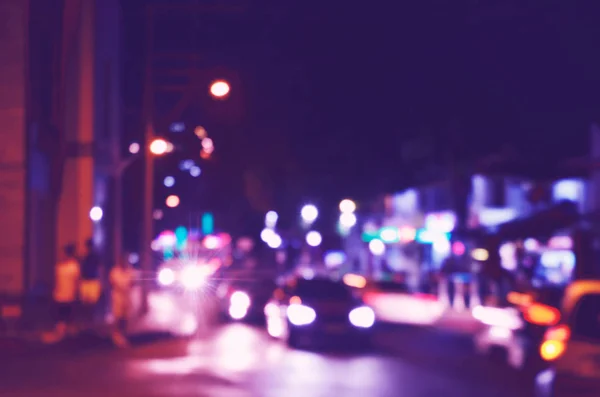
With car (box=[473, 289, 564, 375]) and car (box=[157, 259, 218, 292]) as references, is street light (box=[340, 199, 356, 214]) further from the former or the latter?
car (box=[473, 289, 564, 375])

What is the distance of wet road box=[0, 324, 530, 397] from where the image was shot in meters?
13.3

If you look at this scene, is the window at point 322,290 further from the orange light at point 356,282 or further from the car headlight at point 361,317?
the orange light at point 356,282

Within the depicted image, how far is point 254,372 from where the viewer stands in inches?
601

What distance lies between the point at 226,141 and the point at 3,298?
18279mm

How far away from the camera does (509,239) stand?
31047 millimetres

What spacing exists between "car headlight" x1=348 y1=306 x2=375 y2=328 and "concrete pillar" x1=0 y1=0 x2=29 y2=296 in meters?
8.45

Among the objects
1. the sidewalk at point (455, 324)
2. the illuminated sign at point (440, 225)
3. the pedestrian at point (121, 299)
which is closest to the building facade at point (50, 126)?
the pedestrian at point (121, 299)

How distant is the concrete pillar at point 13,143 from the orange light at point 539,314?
12.8 metres

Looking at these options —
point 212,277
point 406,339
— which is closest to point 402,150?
point 212,277

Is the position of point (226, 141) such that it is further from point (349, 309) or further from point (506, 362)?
point (506, 362)

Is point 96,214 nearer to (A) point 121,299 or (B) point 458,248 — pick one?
(A) point 121,299

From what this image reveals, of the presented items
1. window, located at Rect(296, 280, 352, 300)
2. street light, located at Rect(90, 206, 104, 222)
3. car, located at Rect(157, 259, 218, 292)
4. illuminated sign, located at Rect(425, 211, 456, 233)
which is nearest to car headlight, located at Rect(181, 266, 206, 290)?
car, located at Rect(157, 259, 218, 292)

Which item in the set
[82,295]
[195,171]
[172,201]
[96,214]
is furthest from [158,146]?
[96,214]

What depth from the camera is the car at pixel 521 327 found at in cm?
1526
